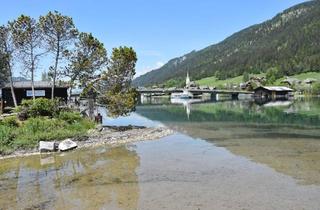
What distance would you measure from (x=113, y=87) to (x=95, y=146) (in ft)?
53.1

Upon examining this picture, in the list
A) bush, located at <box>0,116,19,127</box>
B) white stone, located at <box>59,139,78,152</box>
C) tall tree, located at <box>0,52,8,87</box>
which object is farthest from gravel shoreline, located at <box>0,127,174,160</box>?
tall tree, located at <box>0,52,8,87</box>

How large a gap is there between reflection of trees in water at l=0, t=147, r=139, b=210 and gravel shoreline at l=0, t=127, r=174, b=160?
2.96 m

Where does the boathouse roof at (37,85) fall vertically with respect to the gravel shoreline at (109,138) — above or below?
above

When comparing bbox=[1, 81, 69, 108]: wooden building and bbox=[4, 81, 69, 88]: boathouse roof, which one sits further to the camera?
bbox=[1, 81, 69, 108]: wooden building

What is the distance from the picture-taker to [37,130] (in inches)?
1768

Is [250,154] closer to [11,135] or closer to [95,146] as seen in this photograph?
[95,146]

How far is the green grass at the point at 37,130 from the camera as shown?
40.4 metres

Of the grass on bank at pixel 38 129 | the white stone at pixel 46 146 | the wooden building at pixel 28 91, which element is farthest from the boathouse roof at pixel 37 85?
the white stone at pixel 46 146

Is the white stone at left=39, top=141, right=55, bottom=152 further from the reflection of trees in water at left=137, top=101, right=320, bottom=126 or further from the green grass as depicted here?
the reflection of trees in water at left=137, top=101, right=320, bottom=126

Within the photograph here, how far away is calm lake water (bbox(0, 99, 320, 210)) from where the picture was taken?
21.2 meters

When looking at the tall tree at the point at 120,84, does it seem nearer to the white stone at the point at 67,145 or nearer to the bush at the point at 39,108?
→ the bush at the point at 39,108

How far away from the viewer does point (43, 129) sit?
4556cm

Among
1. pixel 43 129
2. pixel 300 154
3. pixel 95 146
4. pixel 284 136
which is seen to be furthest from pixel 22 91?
pixel 300 154

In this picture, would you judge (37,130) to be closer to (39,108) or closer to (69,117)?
(69,117)
